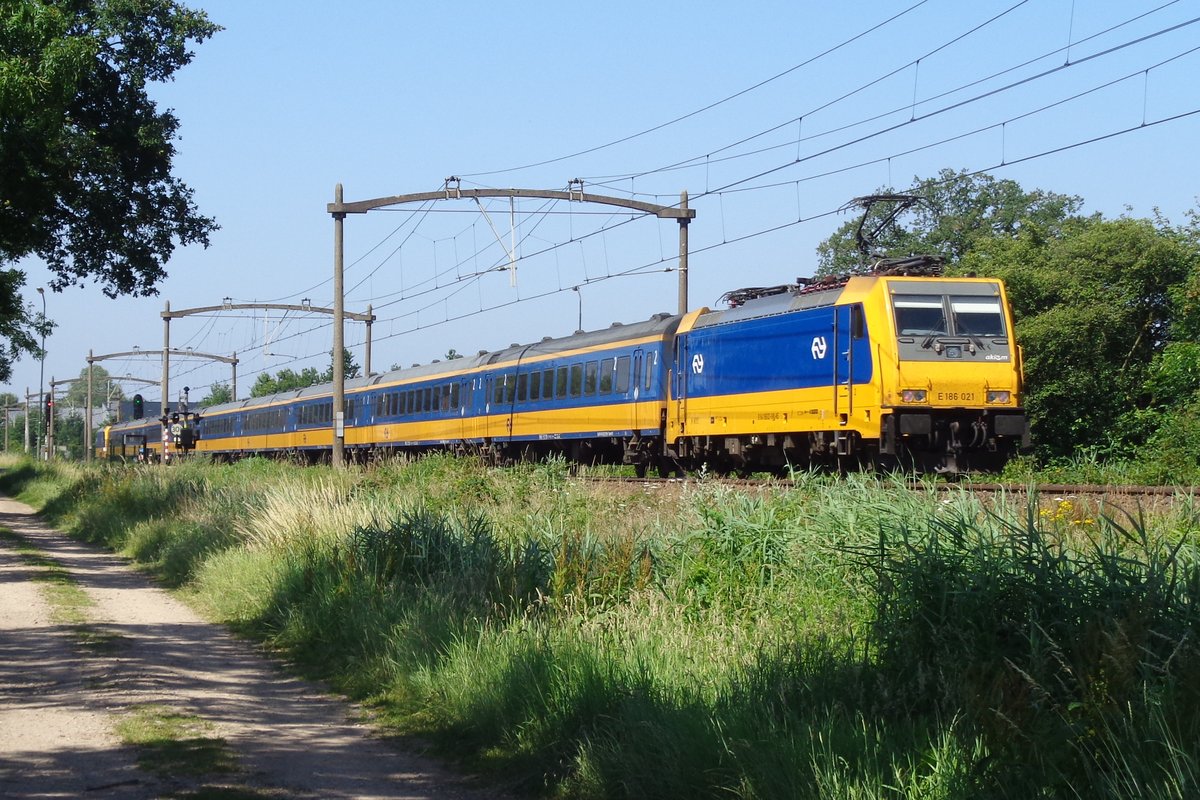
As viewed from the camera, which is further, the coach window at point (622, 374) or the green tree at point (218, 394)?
the green tree at point (218, 394)

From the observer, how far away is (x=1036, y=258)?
31.4 meters

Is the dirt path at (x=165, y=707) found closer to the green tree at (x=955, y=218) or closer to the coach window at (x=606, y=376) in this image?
the coach window at (x=606, y=376)

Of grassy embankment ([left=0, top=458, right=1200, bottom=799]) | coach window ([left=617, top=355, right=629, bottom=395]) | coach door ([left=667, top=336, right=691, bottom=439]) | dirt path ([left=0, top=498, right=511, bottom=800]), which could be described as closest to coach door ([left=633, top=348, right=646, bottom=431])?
coach window ([left=617, top=355, right=629, bottom=395])

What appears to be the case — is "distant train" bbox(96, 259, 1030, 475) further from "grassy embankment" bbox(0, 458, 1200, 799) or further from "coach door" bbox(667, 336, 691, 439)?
"grassy embankment" bbox(0, 458, 1200, 799)

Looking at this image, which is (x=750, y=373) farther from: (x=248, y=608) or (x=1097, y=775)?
(x=1097, y=775)

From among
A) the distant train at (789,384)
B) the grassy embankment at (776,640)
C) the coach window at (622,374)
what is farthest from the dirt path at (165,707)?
the coach window at (622,374)

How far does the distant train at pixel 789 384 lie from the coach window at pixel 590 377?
56 mm

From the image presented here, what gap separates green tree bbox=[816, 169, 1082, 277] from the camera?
63.1 metres

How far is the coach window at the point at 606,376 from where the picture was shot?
28.0 metres

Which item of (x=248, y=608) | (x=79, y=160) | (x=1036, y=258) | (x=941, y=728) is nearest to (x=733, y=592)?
(x=941, y=728)

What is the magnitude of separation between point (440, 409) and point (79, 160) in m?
14.1

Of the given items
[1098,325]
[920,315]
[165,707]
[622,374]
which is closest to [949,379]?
[920,315]

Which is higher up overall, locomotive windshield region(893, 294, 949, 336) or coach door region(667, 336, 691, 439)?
locomotive windshield region(893, 294, 949, 336)

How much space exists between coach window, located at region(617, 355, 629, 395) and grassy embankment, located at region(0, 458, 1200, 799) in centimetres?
1384
